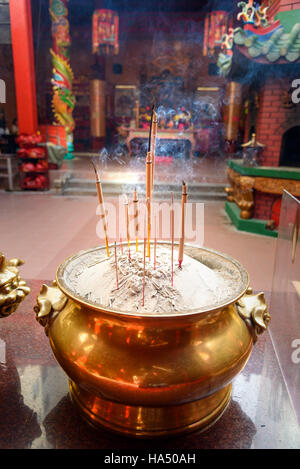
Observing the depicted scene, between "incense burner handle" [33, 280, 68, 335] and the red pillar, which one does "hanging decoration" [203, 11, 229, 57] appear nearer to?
the red pillar

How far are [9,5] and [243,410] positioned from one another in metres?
1.58

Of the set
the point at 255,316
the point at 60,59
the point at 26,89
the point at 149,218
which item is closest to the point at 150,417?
the point at 255,316

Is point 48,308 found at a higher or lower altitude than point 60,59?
lower

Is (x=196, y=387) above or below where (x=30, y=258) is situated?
above

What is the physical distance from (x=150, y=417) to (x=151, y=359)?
0.75 ft

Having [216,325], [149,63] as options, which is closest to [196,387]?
[216,325]

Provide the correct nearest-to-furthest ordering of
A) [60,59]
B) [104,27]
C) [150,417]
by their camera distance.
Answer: [150,417] < [60,59] < [104,27]

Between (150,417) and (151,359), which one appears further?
(150,417)

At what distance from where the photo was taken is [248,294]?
126 cm

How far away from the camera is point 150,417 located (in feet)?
3.28

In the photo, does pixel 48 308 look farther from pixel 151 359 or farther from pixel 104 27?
pixel 104 27

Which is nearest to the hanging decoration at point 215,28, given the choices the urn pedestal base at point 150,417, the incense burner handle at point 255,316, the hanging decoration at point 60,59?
the hanging decoration at point 60,59

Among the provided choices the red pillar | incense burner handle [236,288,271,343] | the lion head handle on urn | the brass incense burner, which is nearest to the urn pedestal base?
the brass incense burner

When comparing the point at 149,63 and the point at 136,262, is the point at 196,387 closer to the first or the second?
the point at 136,262
